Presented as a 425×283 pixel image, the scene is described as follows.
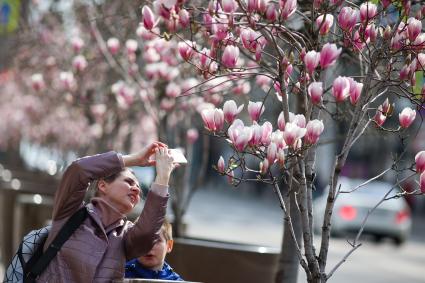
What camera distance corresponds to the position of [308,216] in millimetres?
5207

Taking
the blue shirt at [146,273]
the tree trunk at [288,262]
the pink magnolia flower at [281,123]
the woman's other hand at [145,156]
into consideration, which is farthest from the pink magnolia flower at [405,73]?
the tree trunk at [288,262]

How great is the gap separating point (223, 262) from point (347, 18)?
110 inches

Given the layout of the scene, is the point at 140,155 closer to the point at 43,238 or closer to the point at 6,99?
the point at 43,238

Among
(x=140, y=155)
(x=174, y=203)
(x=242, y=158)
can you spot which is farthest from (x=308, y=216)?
(x=174, y=203)

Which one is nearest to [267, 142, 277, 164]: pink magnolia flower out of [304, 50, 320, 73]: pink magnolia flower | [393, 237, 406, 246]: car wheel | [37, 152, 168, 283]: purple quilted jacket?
[304, 50, 320, 73]: pink magnolia flower

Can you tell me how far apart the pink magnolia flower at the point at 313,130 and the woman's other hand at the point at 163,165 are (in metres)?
0.62

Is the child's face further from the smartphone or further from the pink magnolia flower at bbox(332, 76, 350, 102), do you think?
the pink magnolia flower at bbox(332, 76, 350, 102)

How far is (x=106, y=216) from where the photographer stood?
16.8 feet

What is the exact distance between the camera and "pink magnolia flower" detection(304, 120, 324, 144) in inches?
190

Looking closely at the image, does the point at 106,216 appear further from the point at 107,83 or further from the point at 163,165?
the point at 107,83

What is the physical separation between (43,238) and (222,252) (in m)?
2.46

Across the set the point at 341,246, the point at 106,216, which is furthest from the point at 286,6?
the point at 341,246

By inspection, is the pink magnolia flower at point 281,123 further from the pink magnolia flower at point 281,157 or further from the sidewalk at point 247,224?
the sidewalk at point 247,224

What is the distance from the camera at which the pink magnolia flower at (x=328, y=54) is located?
16.1 feet
